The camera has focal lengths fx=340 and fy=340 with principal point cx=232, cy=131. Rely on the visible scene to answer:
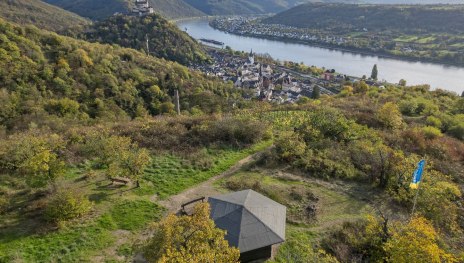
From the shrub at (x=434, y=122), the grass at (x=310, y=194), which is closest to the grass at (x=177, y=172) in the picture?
the grass at (x=310, y=194)

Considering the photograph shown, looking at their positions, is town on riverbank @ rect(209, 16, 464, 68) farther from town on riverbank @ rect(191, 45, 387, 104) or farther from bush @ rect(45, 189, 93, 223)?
bush @ rect(45, 189, 93, 223)

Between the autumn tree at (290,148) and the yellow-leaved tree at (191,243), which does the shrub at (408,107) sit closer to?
the autumn tree at (290,148)

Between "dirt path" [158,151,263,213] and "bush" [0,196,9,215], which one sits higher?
"bush" [0,196,9,215]

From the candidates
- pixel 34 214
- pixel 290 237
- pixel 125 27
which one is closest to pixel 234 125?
pixel 290 237

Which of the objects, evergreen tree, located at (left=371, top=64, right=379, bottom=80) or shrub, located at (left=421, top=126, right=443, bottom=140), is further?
evergreen tree, located at (left=371, top=64, right=379, bottom=80)

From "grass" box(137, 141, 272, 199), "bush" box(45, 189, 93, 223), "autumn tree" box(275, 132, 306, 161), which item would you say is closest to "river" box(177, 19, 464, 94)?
"autumn tree" box(275, 132, 306, 161)

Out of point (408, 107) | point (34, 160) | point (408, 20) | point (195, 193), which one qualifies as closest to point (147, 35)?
point (408, 107)
